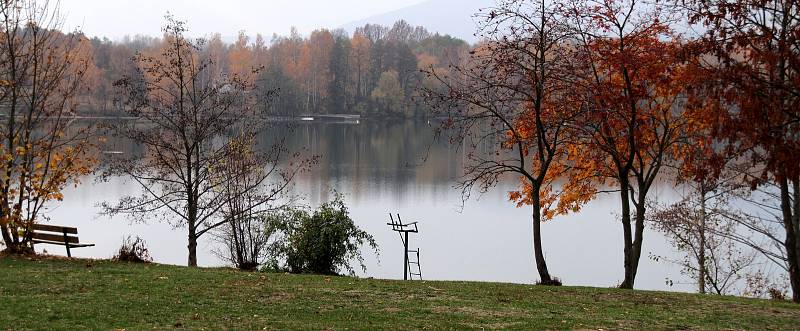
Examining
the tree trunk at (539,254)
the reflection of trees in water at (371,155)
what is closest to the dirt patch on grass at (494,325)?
the tree trunk at (539,254)

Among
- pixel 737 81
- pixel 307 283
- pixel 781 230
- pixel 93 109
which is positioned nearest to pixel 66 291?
pixel 307 283

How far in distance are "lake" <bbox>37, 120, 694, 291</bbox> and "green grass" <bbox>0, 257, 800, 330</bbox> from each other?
6932 millimetres

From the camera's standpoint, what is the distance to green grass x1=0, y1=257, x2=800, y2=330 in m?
9.20

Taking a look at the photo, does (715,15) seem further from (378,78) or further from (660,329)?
(378,78)

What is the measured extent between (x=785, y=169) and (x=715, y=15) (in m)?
2.20

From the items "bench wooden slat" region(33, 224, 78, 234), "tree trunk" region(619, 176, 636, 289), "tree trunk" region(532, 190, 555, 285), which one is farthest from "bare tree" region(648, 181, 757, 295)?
"bench wooden slat" region(33, 224, 78, 234)

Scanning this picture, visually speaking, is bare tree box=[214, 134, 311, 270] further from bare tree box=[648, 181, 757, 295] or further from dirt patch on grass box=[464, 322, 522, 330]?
dirt patch on grass box=[464, 322, 522, 330]

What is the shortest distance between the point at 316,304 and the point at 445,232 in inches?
743

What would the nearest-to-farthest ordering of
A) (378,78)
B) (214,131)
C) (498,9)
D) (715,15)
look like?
(715,15)
(498,9)
(214,131)
(378,78)

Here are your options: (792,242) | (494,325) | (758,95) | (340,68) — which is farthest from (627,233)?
(340,68)

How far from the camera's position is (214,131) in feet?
59.1

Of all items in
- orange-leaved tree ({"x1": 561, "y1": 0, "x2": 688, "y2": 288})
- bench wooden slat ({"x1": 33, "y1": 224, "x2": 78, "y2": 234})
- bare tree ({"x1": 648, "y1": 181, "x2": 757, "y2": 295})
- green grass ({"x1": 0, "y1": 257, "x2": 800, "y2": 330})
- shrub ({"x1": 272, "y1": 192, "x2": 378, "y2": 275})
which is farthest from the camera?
bare tree ({"x1": 648, "y1": 181, "x2": 757, "y2": 295})

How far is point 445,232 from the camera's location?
2914 cm

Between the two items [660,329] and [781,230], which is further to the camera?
[781,230]
